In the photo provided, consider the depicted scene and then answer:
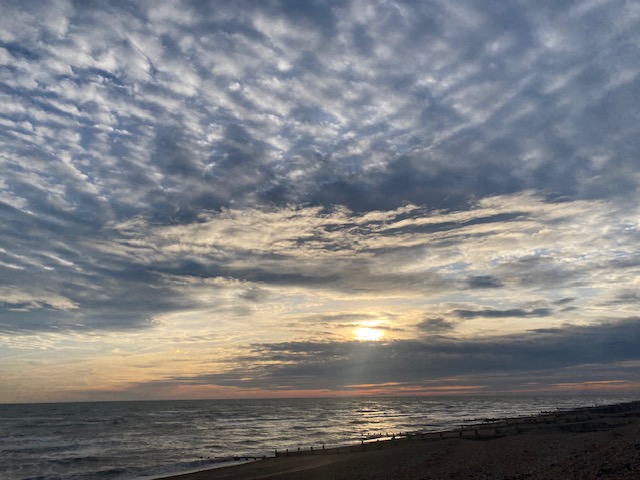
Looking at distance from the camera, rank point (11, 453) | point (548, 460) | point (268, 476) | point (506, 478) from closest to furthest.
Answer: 1. point (506, 478)
2. point (548, 460)
3. point (268, 476)
4. point (11, 453)

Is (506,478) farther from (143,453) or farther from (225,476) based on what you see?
(143,453)

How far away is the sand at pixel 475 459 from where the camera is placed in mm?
24594

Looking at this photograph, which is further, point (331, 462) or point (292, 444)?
point (292, 444)

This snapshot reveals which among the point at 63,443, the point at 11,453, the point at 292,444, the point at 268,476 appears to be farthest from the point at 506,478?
the point at 63,443

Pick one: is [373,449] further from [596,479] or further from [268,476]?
[596,479]

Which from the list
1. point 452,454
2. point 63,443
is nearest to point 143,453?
point 63,443

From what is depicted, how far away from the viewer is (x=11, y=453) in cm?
6638

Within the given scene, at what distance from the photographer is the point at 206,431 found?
94.3 meters

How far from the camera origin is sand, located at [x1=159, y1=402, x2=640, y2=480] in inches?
968

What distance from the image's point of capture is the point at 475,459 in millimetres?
32469

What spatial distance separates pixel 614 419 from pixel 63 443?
8209 centimetres

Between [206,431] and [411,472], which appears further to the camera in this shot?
[206,431]

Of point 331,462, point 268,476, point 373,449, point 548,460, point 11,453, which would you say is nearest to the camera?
point 548,460

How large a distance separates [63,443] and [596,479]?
82629 millimetres
